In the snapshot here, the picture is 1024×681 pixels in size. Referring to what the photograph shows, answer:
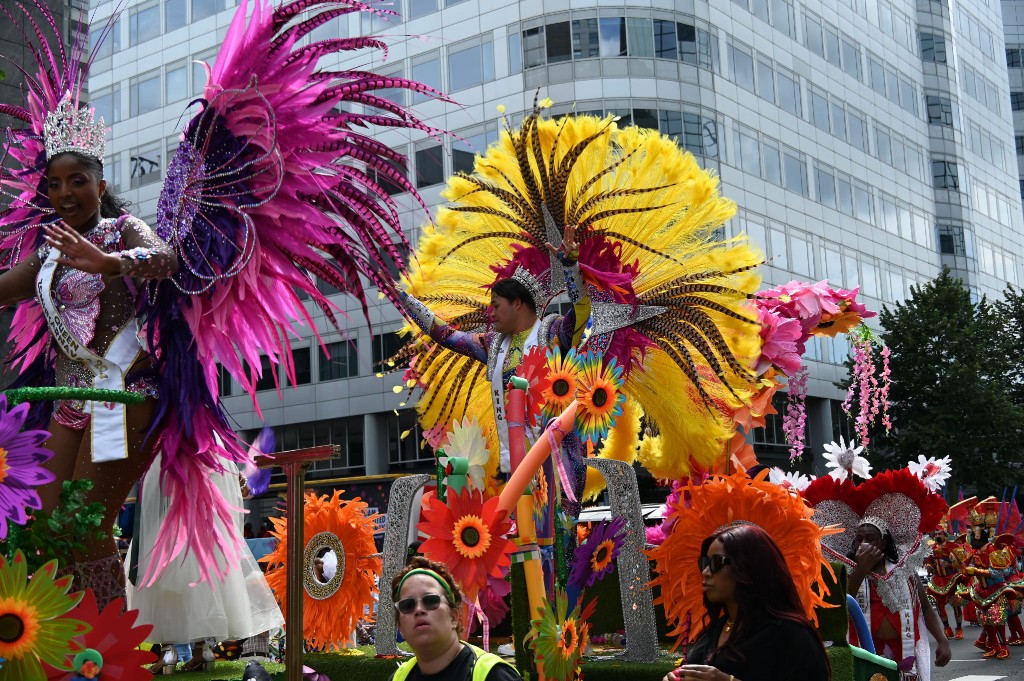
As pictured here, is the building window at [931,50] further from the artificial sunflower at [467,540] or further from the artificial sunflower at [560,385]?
the artificial sunflower at [467,540]

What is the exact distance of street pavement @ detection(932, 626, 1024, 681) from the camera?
10.8m

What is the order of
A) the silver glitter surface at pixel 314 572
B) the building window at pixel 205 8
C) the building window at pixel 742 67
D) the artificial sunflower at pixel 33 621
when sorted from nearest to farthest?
the artificial sunflower at pixel 33 621, the silver glitter surface at pixel 314 572, the building window at pixel 742 67, the building window at pixel 205 8

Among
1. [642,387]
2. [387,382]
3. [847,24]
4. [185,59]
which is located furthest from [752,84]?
[642,387]

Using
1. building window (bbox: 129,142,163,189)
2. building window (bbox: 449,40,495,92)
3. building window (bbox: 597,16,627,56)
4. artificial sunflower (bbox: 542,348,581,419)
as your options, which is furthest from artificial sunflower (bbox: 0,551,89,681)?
building window (bbox: 129,142,163,189)

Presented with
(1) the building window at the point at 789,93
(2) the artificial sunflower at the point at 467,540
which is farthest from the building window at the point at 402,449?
(2) the artificial sunflower at the point at 467,540

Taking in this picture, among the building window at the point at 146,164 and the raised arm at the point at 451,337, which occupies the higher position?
the building window at the point at 146,164

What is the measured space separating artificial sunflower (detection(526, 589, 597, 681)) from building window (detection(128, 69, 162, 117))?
2699cm

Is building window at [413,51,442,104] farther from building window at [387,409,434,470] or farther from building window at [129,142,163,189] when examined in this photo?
building window at [387,409,434,470]

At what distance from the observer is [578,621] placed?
5039 millimetres

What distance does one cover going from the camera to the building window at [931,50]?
38406mm

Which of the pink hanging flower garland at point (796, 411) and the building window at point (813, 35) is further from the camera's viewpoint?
the building window at point (813, 35)

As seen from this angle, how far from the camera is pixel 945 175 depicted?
3834cm

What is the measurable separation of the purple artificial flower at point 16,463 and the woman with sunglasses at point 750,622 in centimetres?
180

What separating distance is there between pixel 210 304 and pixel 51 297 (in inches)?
20.0
